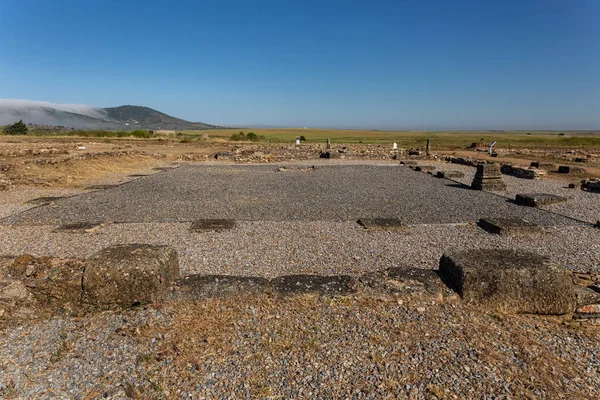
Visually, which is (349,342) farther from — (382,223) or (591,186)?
(591,186)

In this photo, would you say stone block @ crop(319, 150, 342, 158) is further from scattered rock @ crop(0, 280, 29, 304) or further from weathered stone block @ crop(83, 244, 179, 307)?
scattered rock @ crop(0, 280, 29, 304)

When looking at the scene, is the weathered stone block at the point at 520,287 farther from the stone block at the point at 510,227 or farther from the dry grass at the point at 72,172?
the dry grass at the point at 72,172

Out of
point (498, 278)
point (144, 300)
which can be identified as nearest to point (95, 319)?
point (144, 300)

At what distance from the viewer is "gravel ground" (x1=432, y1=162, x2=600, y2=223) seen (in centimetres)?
970

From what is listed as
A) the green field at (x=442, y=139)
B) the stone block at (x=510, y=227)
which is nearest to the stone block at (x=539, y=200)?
the stone block at (x=510, y=227)

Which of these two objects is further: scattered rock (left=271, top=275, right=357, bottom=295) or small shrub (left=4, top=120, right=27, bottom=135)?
small shrub (left=4, top=120, right=27, bottom=135)

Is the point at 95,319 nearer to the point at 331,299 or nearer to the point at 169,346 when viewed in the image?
the point at 169,346

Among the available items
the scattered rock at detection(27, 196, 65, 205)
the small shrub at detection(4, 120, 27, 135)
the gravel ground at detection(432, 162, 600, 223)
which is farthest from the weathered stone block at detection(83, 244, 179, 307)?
the small shrub at detection(4, 120, 27, 135)

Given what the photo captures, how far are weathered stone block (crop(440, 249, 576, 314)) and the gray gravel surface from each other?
455 centimetres

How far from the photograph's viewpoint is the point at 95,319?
3.85m

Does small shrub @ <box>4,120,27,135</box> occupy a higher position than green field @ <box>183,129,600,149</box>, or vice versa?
small shrub @ <box>4,120,27,135</box>

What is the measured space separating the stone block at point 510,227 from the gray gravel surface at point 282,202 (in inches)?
38.3

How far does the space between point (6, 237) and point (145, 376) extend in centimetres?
629

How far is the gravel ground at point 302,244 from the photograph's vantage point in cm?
576
